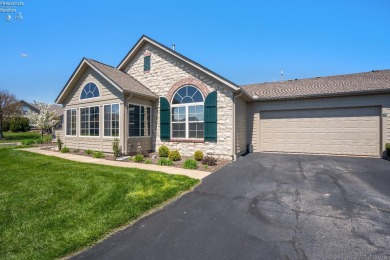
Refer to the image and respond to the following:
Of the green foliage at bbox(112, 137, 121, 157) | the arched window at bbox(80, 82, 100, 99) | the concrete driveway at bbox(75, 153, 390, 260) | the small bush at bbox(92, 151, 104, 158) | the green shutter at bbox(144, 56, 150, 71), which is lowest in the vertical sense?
the concrete driveway at bbox(75, 153, 390, 260)

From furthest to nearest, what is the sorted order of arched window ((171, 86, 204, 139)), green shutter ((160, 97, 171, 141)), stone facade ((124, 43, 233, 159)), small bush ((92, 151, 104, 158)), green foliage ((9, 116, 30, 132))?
1. green foliage ((9, 116, 30, 132))
2. green shutter ((160, 97, 171, 141))
3. arched window ((171, 86, 204, 139))
4. small bush ((92, 151, 104, 158))
5. stone facade ((124, 43, 233, 159))

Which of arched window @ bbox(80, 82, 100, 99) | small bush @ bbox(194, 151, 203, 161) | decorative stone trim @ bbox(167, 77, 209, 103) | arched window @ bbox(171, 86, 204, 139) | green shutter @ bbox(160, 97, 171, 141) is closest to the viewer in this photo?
small bush @ bbox(194, 151, 203, 161)

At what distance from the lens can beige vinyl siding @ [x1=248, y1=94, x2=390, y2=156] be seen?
10531mm

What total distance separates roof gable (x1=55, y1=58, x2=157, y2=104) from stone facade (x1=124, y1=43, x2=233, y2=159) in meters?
0.70

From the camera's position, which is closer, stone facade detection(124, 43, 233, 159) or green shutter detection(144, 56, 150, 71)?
stone facade detection(124, 43, 233, 159)

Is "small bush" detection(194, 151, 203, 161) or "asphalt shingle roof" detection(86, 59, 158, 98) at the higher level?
"asphalt shingle roof" detection(86, 59, 158, 98)

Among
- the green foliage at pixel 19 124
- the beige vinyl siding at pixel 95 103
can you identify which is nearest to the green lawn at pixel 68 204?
the beige vinyl siding at pixel 95 103

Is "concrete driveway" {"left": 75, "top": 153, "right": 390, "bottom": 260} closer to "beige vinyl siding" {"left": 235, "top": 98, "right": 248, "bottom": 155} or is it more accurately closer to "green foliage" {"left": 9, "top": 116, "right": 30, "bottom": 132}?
"beige vinyl siding" {"left": 235, "top": 98, "right": 248, "bottom": 155}

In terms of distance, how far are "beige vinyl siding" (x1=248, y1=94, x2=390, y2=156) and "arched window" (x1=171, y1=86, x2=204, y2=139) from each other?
158 inches

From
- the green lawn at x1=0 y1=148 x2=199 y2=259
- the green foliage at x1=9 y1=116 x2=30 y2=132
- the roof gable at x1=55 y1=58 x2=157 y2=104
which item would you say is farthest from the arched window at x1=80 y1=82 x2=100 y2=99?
the green foliage at x1=9 y1=116 x2=30 y2=132

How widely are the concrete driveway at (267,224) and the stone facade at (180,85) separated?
409 cm

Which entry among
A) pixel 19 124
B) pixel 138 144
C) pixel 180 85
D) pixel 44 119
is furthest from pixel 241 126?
pixel 19 124

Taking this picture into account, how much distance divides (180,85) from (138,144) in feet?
13.9

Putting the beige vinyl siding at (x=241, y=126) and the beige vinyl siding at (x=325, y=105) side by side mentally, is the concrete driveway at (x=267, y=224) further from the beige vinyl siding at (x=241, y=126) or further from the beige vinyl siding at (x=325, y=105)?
the beige vinyl siding at (x=325, y=105)
